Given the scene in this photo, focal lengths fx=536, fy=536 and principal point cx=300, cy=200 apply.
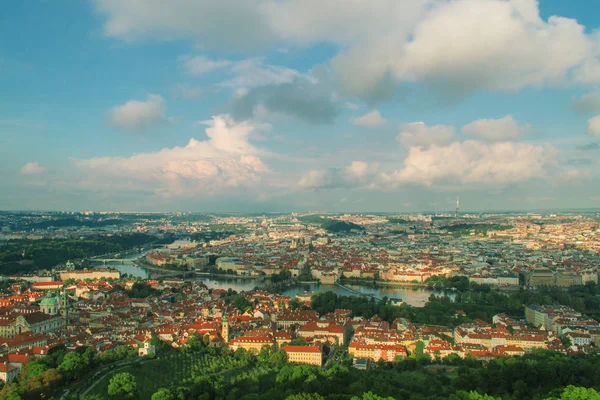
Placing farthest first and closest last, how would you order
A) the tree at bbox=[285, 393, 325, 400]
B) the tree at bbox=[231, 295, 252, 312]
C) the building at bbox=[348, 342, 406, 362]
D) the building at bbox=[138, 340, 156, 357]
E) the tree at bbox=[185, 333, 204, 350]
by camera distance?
the tree at bbox=[231, 295, 252, 312] → the tree at bbox=[185, 333, 204, 350] → the building at bbox=[348, 342, 406, 362] → the building at bbox=[138, 340, 156, 357] → the tree at bbox=[285, 393, 325, 400]

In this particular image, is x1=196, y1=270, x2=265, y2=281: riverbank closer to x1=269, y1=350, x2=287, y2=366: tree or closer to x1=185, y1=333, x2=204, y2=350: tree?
x1=185, y1=333, x2=204, y2=350: tree

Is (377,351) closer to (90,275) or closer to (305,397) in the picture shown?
(305,397)

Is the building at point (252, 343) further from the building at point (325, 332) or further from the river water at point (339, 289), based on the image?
the river water at point (339, 289)

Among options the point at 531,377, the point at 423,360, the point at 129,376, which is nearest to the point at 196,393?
the point at 129,376

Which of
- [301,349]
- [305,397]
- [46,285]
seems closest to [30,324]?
[301,349]

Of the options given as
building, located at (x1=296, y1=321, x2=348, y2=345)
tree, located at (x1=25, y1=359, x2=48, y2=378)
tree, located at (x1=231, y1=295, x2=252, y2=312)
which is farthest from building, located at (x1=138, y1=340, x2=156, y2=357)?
tree, located at (x1=231, y1=295, x2=252, y2=312)

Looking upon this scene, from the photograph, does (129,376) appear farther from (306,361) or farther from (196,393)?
(306,361)
